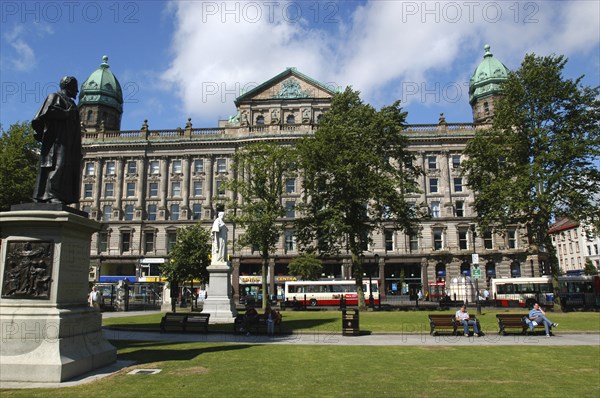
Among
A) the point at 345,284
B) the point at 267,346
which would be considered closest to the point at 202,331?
the point at 267,346

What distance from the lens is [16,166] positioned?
33906 millimetres

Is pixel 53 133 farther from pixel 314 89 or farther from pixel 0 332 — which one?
pixel 314 89

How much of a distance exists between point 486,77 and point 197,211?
154ft

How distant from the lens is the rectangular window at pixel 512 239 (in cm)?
5913

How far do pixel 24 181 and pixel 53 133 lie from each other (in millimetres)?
28075

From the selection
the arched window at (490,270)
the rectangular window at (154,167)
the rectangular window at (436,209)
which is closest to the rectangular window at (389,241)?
the rectangular window at (436,209)

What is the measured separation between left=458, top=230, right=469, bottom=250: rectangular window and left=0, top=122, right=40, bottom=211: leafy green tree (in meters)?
49.4

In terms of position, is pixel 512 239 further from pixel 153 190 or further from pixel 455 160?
pixel 153 190

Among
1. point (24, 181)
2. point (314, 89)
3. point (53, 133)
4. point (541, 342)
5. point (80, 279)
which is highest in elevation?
point (314, 89)

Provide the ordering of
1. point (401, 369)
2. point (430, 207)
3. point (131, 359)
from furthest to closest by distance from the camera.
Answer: point (430, 207), point (131, 359), point (401, 369)

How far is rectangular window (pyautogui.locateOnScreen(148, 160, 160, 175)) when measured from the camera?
6391cm

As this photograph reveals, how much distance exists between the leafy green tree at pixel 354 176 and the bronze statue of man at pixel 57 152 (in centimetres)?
2202

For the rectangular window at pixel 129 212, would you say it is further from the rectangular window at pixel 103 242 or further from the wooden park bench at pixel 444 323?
the wooden park bench at pixel 444 323

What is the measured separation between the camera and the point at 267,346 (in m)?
14.2
